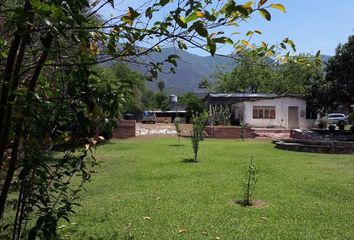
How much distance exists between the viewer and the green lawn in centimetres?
595

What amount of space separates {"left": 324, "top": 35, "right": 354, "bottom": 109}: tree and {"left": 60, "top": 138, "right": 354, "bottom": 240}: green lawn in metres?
18.1

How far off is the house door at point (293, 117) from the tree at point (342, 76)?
28.8 ft

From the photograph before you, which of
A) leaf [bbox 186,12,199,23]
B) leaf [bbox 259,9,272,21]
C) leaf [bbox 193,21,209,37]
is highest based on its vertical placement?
leaf [bbox 259,9,272,21]

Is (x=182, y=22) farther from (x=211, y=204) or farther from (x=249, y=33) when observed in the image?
(x=211, y=204)

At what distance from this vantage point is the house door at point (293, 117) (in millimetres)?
40938

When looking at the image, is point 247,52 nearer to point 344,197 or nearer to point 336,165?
point 344,197

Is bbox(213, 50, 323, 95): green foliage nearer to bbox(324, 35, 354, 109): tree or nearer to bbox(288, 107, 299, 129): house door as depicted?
bbox(288, 107, 299, 129): house door

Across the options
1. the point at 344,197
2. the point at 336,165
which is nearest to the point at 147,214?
the point at 344,197

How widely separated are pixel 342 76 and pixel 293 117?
10.8 metres

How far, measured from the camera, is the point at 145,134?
1264 inches

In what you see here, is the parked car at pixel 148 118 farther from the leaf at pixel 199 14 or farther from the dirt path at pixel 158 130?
the leaf at pixel 199 14

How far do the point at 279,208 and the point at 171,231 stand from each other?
7.56 ft

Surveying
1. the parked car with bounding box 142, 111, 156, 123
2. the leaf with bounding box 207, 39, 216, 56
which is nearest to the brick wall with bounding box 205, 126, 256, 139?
the parked car with bounding box 142, 111, 156, 123

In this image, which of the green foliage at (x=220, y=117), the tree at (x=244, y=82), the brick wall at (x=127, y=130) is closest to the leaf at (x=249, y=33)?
the brick wall at (x=127, y=130)
